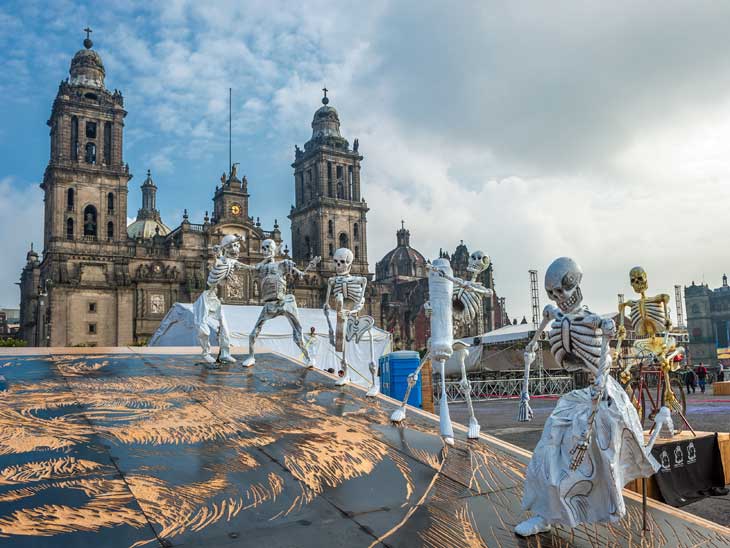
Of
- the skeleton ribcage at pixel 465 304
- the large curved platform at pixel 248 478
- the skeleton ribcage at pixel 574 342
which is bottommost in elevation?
the large curved platform at pixel 248 478

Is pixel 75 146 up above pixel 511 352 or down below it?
above

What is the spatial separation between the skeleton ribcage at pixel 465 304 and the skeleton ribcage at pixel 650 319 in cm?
261

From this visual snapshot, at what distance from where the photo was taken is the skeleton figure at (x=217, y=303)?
1130 centimetres

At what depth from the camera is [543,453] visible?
4.66 m

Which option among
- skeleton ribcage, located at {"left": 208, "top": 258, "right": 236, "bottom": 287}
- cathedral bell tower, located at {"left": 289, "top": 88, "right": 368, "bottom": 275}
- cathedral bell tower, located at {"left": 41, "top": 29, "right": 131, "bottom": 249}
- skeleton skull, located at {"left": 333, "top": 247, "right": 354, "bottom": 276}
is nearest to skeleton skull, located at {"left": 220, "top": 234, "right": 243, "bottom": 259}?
skeleton ribcage, located at {"left": 208, "top": 258, "right": 236, "bottom": 287}

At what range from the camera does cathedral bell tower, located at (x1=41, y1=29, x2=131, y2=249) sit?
53.1 m

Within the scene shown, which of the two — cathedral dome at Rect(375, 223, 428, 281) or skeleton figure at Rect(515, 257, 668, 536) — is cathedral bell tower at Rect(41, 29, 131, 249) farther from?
skeleton figure at Rect(515, 257, 668, 536)

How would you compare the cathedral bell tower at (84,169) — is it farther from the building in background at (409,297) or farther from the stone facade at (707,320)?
the stone facade at (707,320)

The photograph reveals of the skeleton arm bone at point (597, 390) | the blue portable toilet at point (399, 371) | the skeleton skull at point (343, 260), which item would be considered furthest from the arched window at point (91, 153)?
A: the skeleton arm bone at point (597, 390)

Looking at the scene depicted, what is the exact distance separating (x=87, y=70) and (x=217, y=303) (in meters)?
55.8

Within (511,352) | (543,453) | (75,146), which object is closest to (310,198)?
(75,146)

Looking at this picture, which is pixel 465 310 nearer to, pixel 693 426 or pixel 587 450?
pixel 587 450

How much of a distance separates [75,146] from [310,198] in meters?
24.8

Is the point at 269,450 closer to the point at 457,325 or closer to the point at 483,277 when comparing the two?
the point at 457,325
